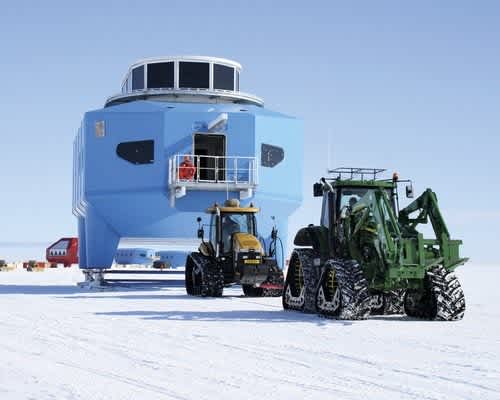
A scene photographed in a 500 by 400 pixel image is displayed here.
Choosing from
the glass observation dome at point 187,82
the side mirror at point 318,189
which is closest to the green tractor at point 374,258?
the side mirror at point 318,189

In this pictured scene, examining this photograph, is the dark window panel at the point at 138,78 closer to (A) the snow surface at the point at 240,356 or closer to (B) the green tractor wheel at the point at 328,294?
(A) the snow surface at the point at 240,356

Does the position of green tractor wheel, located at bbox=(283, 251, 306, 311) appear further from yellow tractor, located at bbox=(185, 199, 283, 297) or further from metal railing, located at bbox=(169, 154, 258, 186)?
metal railing, located at bbox=(169, 154, 258, 186)

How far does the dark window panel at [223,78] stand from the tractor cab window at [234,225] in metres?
10.6

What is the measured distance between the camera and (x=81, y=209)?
34.4 metres

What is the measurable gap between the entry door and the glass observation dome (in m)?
1.52

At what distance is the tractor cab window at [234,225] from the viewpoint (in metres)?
23.7

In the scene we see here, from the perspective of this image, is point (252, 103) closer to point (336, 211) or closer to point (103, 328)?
point (336, 211)

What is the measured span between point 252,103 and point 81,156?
22.7ft

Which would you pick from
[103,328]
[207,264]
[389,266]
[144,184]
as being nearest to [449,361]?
[389,266]

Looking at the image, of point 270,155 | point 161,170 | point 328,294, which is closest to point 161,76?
point 161,170

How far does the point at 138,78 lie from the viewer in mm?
34531

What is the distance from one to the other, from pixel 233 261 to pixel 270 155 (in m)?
8.57

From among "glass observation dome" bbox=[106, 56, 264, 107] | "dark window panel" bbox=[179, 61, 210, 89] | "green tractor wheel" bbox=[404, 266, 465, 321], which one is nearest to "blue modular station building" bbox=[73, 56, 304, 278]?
"glass observation dome" bbox=[106, 56, 264, 107]

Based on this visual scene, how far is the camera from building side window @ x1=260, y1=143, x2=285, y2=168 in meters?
30.8
